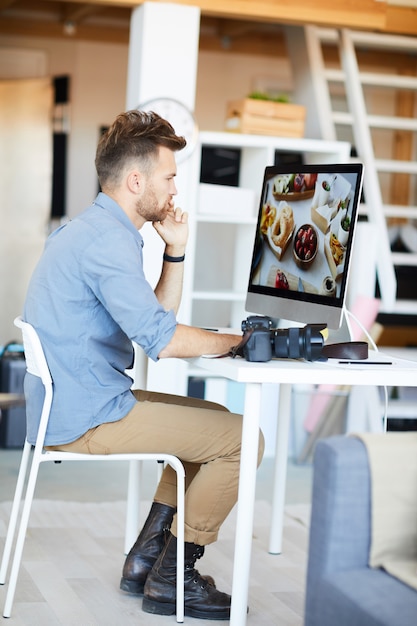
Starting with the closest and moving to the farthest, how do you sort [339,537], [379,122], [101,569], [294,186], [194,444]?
[339,537] → [194,444] → [294,186] → [101,569] → [379,122]

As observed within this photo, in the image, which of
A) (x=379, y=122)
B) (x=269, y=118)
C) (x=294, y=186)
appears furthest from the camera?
(x=379, y=122)

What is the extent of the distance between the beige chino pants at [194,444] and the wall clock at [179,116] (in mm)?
2511

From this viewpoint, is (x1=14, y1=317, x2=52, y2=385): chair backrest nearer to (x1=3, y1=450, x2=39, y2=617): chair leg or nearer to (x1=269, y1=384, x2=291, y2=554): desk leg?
(x1=3, y1=450, x2=39, y2=617): chair leg

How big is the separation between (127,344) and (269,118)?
2.75 m

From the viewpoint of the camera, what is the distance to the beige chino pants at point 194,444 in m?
2.79

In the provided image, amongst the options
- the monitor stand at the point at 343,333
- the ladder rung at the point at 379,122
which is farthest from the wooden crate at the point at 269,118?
the monitor stand at the point at 343,333

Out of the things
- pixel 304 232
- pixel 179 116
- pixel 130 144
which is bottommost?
pixel 304 232

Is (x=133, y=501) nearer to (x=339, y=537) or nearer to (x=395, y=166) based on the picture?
(x=339, y=537)

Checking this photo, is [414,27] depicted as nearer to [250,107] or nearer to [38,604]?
[250,107]

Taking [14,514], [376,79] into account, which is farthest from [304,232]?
[376,79]

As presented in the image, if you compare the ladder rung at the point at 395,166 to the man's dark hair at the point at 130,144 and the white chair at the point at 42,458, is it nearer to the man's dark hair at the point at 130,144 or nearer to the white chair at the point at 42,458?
the man's dark hair at the point at 130,144

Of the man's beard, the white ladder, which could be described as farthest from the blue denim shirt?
the white ladder

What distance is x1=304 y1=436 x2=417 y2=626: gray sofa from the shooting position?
193 centimetres

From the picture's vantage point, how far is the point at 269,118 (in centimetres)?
539
